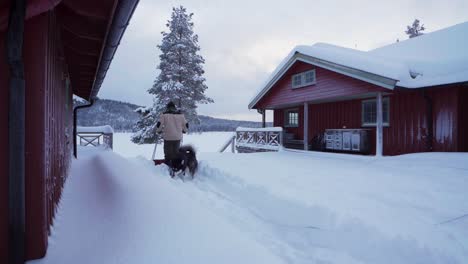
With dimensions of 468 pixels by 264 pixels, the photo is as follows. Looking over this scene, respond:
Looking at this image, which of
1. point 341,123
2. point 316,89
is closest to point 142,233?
point 316,89

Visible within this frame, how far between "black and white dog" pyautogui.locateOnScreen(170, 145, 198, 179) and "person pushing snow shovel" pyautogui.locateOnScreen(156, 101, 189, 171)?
0.34 feet

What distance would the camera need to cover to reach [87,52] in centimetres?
431

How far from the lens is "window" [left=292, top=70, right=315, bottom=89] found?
38.8 feet

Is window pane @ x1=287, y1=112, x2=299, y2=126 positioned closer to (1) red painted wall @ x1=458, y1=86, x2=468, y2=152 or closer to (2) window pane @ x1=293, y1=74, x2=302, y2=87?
(2) window pane @ x1=293, y1=74, x2=302, y2=87

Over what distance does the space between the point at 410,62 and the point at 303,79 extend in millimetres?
4322

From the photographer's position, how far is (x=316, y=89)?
1149cm

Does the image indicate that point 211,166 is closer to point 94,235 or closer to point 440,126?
point 94,235

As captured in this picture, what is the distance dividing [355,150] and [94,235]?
10671 millimetres

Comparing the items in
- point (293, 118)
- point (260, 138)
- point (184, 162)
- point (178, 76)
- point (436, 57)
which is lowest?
point (184, 162)

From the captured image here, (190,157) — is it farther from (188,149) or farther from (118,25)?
(118,25)

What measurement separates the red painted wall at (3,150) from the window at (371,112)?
11797mm

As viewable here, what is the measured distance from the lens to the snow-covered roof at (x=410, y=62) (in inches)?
324

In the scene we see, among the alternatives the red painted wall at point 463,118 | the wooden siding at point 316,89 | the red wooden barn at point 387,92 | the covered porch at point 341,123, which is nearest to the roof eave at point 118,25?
the red wooden barn at point 387,92

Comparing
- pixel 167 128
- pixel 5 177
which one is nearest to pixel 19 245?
pixel 5 177
